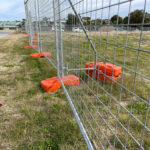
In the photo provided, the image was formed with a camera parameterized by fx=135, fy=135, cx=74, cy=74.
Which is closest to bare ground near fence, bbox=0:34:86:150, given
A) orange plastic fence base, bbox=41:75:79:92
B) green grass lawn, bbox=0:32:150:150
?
green grass lawn, bbox=0:32:150:150

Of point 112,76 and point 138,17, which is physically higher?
point 138,17

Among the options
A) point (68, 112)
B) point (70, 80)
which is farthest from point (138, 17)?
point (70, 80)

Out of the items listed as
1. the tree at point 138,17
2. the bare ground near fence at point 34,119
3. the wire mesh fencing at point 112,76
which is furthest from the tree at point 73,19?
the bare ground near fence at point 34,119

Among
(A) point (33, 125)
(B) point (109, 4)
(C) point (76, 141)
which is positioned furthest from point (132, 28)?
(A) point (33, 125)

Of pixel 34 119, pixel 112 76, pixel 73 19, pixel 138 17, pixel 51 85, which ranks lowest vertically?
pixel 34 119

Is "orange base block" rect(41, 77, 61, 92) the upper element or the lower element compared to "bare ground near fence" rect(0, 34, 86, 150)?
upper

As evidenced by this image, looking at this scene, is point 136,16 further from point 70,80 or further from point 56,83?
point 56,83

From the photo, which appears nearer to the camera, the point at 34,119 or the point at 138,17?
the point at 138,17

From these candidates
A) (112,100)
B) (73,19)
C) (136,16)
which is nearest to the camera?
(136,16)

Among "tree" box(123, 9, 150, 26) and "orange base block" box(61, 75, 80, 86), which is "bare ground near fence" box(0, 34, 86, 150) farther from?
"tree" box(123, 9, 150, 26)

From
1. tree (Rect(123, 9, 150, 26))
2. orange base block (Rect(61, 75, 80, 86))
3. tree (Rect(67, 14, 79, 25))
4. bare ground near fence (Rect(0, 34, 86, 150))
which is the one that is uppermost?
tree (Rect(67, 14, 79, 25))

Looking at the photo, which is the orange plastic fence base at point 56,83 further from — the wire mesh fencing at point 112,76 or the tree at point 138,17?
the tree at point 138,17

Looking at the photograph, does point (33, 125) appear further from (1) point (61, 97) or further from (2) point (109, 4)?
(2) point (109, 4)

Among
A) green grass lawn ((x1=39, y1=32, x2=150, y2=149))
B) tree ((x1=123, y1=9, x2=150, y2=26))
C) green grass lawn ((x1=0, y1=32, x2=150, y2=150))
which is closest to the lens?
tree ((x1=123, y1=9, x2=150, y2=26))
